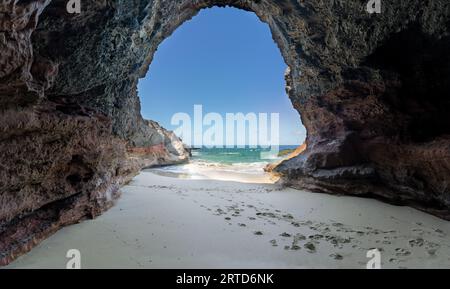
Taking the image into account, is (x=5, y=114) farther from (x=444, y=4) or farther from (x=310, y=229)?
(x=444, y=4)

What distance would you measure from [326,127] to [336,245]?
488cm

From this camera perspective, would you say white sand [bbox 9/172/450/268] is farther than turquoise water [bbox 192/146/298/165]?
No

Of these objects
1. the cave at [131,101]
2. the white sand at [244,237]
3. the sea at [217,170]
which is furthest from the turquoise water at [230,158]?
the white sand at [244,237]

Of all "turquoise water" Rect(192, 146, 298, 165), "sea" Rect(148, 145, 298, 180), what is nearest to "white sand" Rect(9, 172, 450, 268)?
"sea" Rect(148, 145, 298, 180)

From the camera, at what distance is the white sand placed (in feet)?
9.04

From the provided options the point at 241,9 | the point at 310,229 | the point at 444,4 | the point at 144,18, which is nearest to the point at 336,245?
the point at 310,229

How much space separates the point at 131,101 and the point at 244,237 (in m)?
4.77

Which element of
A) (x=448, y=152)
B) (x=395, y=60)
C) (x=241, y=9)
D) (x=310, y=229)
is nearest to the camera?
(x=310, y=229)

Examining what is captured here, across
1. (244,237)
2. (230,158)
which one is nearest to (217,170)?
(244,237)

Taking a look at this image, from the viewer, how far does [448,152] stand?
4203mm

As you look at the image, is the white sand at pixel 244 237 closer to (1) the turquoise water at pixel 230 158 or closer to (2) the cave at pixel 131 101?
(2) the cave at pixel 131 101

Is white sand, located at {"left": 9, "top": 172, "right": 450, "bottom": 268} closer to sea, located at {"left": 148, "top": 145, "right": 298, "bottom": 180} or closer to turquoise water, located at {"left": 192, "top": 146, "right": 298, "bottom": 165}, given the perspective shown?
sea, located at {"left": 148, "top": 145, "right": 298, "bottom": 180}

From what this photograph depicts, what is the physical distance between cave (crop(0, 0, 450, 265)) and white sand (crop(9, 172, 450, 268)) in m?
0.47

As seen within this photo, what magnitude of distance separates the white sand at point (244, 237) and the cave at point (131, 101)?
47cm
